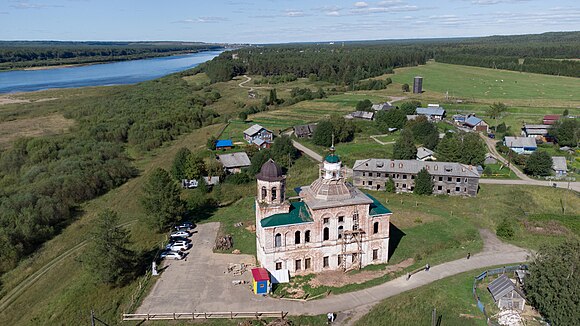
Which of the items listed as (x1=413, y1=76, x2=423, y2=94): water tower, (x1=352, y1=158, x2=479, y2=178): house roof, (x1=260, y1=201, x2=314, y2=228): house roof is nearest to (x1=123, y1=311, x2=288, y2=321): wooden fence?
(x1=260, y1=201, x2=314, y2=228): house roof

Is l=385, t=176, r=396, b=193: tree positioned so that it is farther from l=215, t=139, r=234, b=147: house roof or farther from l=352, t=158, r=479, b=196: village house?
l=215, t=139, r=234, b=147: house roof

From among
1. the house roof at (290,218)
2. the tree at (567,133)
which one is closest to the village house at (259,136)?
the house roof at (290,218)

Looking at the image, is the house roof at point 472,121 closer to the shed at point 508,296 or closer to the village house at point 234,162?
the village house at point 234,162

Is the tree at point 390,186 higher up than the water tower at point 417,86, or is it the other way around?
the water tower at point 417,86

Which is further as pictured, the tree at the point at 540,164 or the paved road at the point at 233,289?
the tree at the point at 540,164

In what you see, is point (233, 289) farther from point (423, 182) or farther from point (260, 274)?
point (423, 182)

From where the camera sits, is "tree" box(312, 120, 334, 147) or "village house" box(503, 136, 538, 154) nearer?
"village house" box(503, 136, 538, 154)

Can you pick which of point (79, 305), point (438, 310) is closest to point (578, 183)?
point (438, 310)

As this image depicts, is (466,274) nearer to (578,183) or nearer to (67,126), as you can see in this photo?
(578,183)
